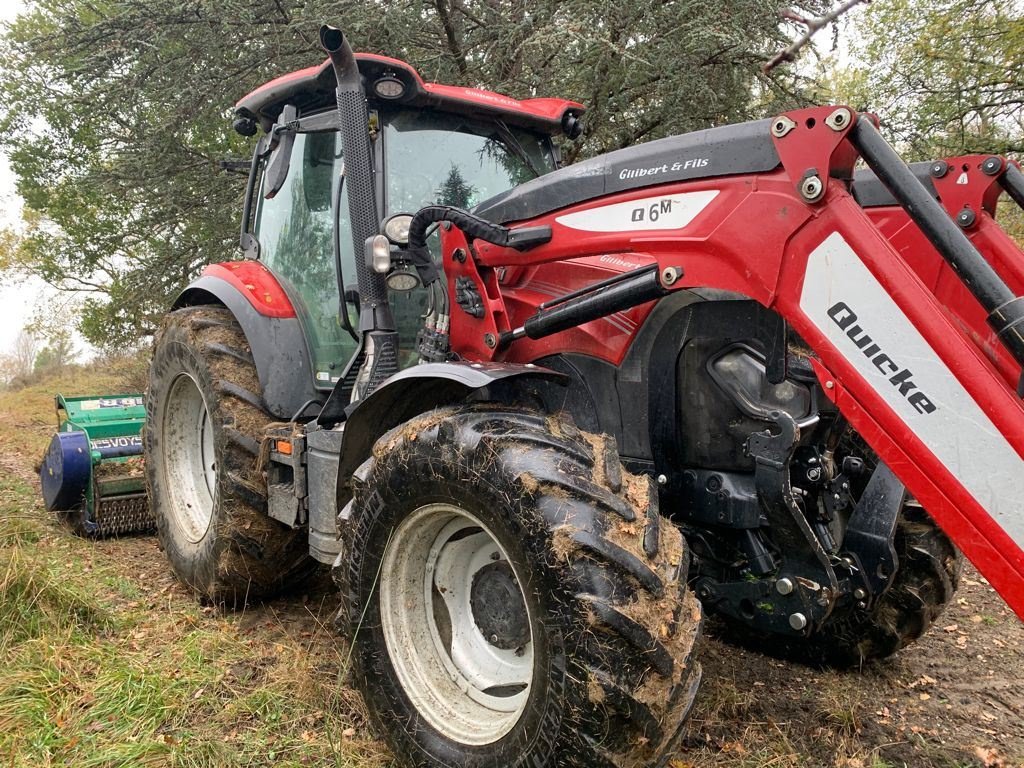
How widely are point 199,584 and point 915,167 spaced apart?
3.63 metres

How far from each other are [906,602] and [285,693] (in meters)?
2.47

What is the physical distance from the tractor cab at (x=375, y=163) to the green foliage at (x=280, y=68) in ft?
7.75

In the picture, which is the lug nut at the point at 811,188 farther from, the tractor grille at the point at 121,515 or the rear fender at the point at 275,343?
the tractor grille at the point at 121,515

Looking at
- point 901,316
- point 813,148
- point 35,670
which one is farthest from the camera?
point 35,670

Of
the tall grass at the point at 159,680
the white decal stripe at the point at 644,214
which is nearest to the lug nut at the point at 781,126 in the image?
the white decal stripe at the point at 644,214

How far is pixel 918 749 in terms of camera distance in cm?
275

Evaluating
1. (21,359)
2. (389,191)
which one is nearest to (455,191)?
(389,191)

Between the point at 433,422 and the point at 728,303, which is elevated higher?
the point at 728,303

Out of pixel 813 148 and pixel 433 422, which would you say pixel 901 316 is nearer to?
pixel 813 148

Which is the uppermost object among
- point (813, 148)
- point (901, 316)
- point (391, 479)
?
point (813, 148)

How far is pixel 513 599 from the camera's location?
246 cm

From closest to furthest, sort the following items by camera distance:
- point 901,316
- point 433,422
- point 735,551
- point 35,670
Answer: point 901,316
point 433,422
point 735,551
point 35,670

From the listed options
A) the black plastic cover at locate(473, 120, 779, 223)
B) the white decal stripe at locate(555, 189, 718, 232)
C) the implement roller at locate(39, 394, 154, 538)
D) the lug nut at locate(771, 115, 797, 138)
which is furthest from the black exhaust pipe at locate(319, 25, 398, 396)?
the implement roller at locate(39, 394, 154, 538)

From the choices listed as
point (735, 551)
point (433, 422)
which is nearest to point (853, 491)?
point (735, 551)
